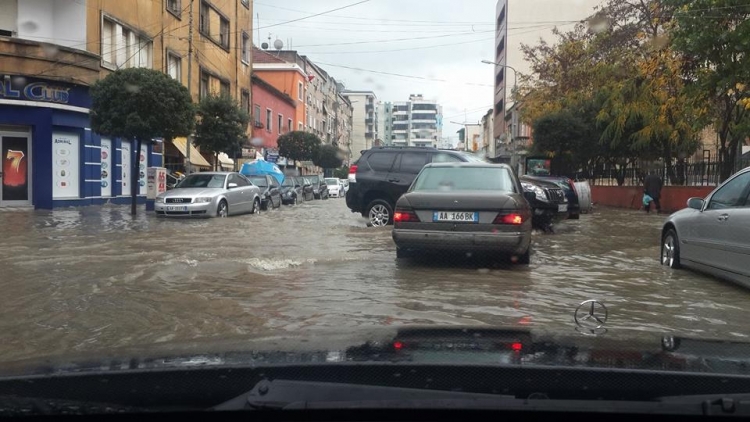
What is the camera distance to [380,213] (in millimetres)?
14922

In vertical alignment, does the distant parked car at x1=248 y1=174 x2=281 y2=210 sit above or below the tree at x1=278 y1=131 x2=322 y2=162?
below

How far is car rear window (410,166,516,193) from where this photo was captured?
9.02 metres

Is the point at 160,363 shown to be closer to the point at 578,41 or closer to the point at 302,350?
the point at 302,350

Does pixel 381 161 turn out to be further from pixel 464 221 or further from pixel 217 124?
pixel 217 124

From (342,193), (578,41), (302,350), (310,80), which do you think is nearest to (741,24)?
(302,350)

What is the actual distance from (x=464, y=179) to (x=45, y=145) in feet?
53.3

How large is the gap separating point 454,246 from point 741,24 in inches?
360

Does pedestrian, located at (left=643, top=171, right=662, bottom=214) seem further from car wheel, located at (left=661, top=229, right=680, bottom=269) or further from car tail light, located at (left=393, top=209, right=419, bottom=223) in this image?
car tail light, located at (left=393, top=209, right=419, bottom=223)

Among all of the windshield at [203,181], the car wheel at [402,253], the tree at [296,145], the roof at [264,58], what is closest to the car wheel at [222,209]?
the windshield at [203,181]

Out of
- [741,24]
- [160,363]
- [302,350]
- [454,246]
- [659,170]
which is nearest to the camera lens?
[160,363]

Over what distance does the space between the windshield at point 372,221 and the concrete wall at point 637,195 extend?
0.12 metres

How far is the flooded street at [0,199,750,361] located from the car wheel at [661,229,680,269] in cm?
19

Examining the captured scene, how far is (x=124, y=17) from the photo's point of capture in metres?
24.3

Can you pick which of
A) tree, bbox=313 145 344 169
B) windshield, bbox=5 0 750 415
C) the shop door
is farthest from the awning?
tree, bbox=313 145 344 169
